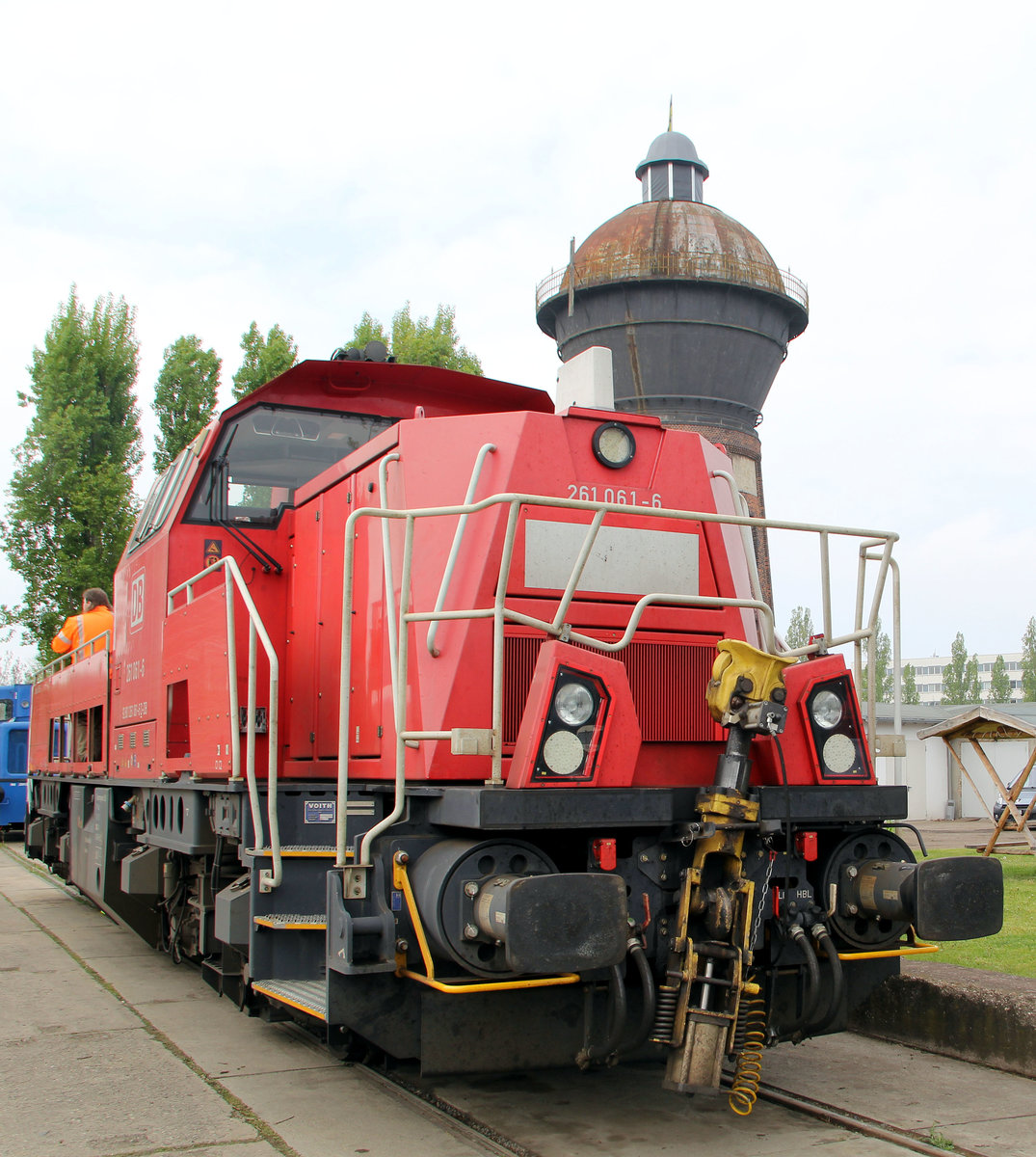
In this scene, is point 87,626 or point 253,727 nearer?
point 253,727

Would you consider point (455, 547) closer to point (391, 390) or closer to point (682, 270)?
point (391, 390)

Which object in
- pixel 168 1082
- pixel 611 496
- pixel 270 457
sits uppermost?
pixel 270 457

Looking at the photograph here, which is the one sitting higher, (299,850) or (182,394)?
(182,394)

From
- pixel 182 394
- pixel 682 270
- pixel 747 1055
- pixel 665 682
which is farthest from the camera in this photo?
pixel 682 270

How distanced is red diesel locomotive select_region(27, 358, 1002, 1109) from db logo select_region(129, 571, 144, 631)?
108 centimetres

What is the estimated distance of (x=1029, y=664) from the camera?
67938 mm

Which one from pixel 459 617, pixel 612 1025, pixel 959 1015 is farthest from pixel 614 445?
pixel 959 1015

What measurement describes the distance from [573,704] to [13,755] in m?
18.4

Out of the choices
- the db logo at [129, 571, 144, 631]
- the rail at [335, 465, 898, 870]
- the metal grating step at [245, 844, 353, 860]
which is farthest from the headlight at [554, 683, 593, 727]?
the db logo at [129, 571, 144, 631]

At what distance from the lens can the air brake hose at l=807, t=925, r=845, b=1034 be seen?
4125 mm

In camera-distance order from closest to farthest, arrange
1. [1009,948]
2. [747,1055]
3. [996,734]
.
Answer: [747,1055] < [1009,948] < [996,734]

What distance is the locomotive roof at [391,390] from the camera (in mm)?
6184

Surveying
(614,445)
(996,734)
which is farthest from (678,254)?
(614,445)

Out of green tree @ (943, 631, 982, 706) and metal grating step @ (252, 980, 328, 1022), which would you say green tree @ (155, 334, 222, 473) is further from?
green tree @ (943, 631, 982, 706)
